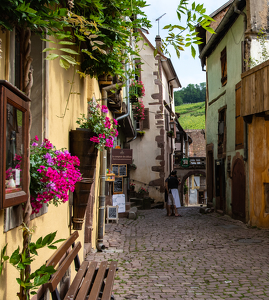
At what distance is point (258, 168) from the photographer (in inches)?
452

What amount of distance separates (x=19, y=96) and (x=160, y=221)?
11.0m

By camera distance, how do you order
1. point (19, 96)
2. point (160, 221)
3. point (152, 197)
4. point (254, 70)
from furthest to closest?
point (152, 197) < point (160, 221) < point (254, 70) < point (19, 96)

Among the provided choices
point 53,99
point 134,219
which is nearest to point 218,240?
point 134,219

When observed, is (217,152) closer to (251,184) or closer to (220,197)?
(220,197)

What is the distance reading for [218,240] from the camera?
29.6ft

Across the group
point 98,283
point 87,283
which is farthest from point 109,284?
point 87,283

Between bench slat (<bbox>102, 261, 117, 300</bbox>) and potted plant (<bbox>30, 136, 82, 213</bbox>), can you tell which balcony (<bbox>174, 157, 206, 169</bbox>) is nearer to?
bench slat (<bbox>102, 261, 117, 300</bbox>)

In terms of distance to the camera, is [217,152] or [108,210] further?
[217,152]

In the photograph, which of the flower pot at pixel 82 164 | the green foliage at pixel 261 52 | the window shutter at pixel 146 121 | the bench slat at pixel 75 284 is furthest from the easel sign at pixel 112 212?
the window shutter at pixel 146 121

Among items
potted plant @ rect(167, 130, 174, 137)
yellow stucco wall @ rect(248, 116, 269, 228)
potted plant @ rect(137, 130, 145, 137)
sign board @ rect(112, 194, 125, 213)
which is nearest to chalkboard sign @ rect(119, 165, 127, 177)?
sign board @ rect(112, 194, 125, 213)

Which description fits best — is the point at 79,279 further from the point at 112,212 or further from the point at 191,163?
the point at 191,163

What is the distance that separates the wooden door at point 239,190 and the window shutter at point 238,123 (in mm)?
576

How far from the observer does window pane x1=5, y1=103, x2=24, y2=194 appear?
2264mm

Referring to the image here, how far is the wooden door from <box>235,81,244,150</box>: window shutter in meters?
0.58
